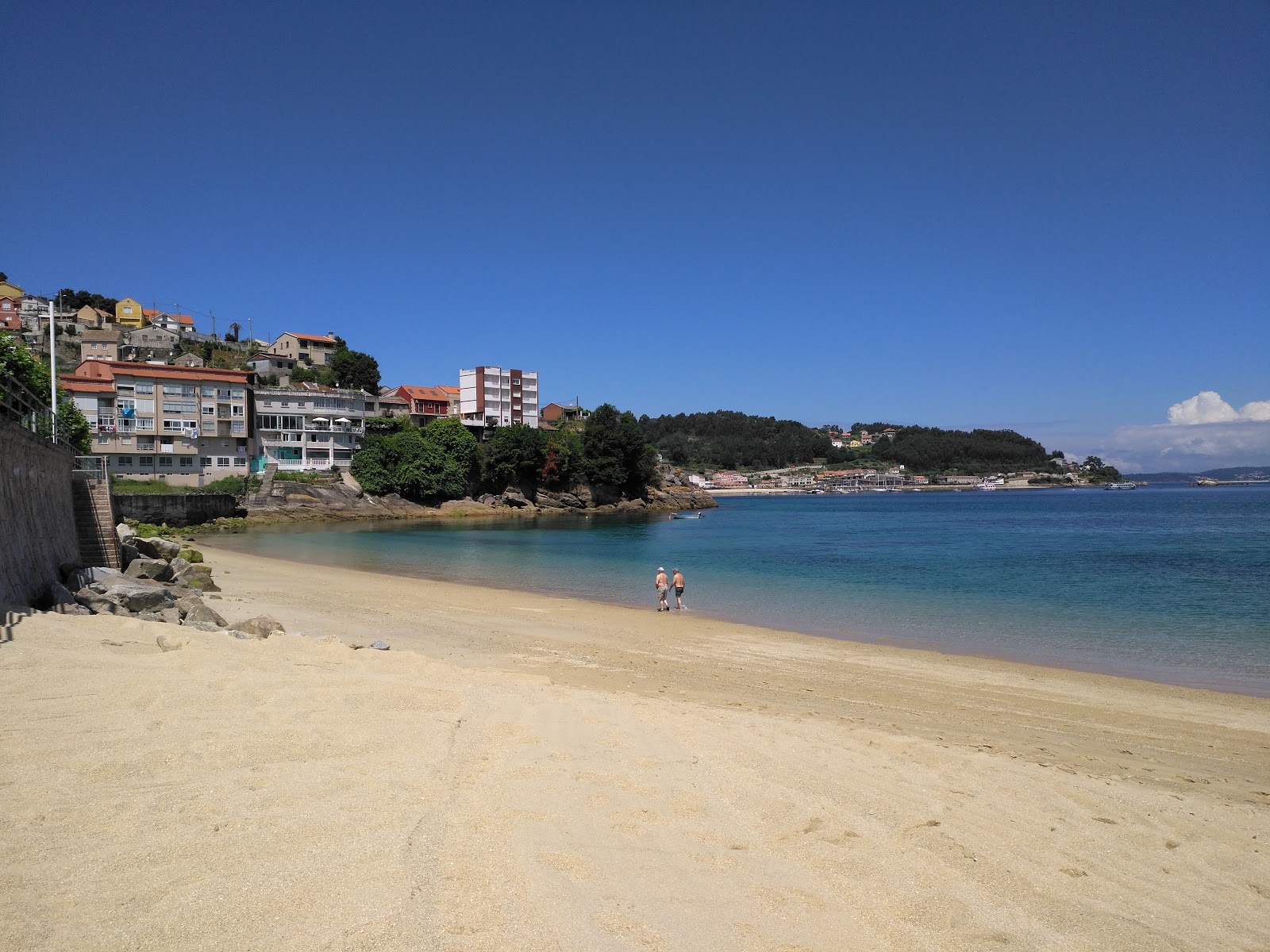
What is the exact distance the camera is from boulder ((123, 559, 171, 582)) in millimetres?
19578

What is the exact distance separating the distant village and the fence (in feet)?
101

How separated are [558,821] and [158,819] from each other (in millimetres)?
2654

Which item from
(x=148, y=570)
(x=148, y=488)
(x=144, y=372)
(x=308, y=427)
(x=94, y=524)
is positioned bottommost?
(x=148, y=570)

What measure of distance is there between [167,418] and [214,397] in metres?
4.81

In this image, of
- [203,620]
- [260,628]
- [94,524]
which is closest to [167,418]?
[94,524]

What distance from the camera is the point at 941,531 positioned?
2542 inches

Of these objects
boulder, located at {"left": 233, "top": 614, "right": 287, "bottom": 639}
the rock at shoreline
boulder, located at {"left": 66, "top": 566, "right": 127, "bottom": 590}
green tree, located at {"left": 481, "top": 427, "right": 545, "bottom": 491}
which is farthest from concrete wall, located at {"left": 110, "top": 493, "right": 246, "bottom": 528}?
boulder, located at {"left": 233, "top": 614, "right": 287, "bottom": 639}

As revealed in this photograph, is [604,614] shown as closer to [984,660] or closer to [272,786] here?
[984,660]

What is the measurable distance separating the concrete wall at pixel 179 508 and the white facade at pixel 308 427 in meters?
16.8

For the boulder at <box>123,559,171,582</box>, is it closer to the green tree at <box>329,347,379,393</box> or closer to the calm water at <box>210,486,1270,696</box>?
the calm water at <box>210,486,1270,696</box>

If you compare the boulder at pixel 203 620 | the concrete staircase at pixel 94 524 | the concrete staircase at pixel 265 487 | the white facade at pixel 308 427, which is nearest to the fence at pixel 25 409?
the concrete staircase at pixel 94 524

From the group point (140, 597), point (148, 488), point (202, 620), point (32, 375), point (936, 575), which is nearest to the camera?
point (202, 620)

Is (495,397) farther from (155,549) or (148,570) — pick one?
(148,570)

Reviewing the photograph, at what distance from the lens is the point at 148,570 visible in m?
19.9
